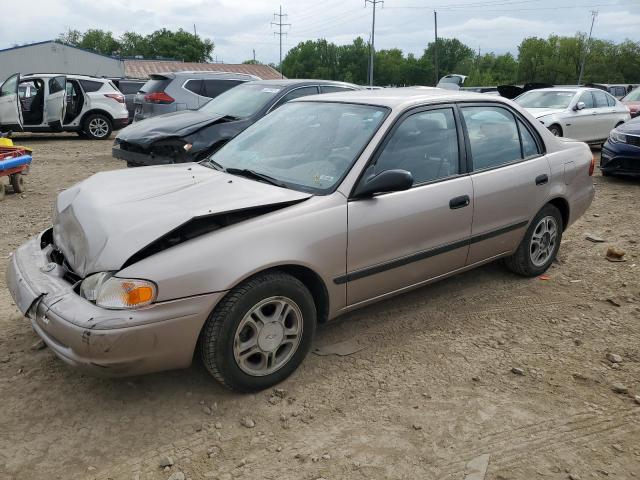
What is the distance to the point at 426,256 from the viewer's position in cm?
362

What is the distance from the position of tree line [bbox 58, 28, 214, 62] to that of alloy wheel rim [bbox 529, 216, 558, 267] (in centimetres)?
8434

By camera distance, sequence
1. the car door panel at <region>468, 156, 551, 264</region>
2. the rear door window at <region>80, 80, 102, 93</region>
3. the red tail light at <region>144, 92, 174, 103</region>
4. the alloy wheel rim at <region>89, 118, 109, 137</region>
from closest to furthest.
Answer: the car door panel at <region>468, 156, 551, 264</region>, the red tail light at <region>144, 92, 174, 103</region>, the rear door window at <region>80, 80, 102, 93</region>, the alloy wheel rim at <region>89, 118, 109, 137</region>

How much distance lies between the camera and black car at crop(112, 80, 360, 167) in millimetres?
7121

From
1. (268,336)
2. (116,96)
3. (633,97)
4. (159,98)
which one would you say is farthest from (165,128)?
(633,97)

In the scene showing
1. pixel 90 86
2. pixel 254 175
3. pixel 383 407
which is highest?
pixel 90 86

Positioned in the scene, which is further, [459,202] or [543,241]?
[543,241]

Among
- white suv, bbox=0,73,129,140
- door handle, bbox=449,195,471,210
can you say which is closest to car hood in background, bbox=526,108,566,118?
door handle, bbox=449,195,471,210

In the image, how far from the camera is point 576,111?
11336 mm

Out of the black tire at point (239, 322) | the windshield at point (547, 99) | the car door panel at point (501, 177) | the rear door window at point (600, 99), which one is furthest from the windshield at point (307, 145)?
the rear door window at point (600, 99)

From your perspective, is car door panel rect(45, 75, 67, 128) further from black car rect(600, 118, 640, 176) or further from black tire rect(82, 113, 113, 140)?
black car rect(600, 118, 640, 176)

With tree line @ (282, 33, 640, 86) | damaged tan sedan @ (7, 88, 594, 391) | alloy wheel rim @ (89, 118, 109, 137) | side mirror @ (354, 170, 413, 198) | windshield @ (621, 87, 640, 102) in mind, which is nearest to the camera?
damaged tan sedan @ (7, 88, 594, 391)

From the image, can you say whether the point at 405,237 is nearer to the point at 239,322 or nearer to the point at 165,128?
the point at 239,322

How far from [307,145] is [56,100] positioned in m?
12.4

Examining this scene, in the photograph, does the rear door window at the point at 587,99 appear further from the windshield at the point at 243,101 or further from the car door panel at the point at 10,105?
the car door panel at the point at 10,105
